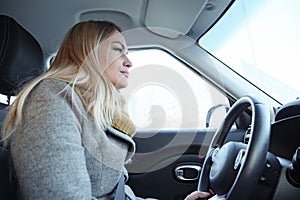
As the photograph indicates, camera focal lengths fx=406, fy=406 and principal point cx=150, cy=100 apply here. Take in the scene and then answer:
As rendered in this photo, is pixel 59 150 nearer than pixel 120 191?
Yes

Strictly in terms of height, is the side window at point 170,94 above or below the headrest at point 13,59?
below

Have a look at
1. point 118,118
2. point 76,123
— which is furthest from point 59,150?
point 118,118

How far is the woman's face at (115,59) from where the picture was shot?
1316mm

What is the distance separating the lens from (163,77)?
2082mm

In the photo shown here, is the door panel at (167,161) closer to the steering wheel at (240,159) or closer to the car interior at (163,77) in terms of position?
the car interior at (163,77)

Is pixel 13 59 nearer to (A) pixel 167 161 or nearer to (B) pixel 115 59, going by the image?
(B) pixel 115 59

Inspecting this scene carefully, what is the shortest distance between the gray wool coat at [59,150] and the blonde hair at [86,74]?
31 millimetres

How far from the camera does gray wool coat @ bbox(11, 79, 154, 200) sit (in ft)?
3.12

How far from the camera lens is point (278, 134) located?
3.59ft

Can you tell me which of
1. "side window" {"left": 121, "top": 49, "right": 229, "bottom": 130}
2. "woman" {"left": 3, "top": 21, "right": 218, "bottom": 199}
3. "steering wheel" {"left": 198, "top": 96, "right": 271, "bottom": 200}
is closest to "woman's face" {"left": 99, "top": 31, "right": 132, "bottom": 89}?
"woman" {"left": 3, "top": 21, "right": 218, "bottom": 199}

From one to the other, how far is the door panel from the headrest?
0.85 meters

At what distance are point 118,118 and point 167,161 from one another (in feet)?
3.04

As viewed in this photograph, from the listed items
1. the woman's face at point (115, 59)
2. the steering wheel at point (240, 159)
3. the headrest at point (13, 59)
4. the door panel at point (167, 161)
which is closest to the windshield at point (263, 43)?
the door panel at point (167, 161)

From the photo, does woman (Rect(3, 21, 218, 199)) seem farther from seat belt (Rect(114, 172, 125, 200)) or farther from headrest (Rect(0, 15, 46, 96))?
headrest (Rect(0, 15, 46, 96))
